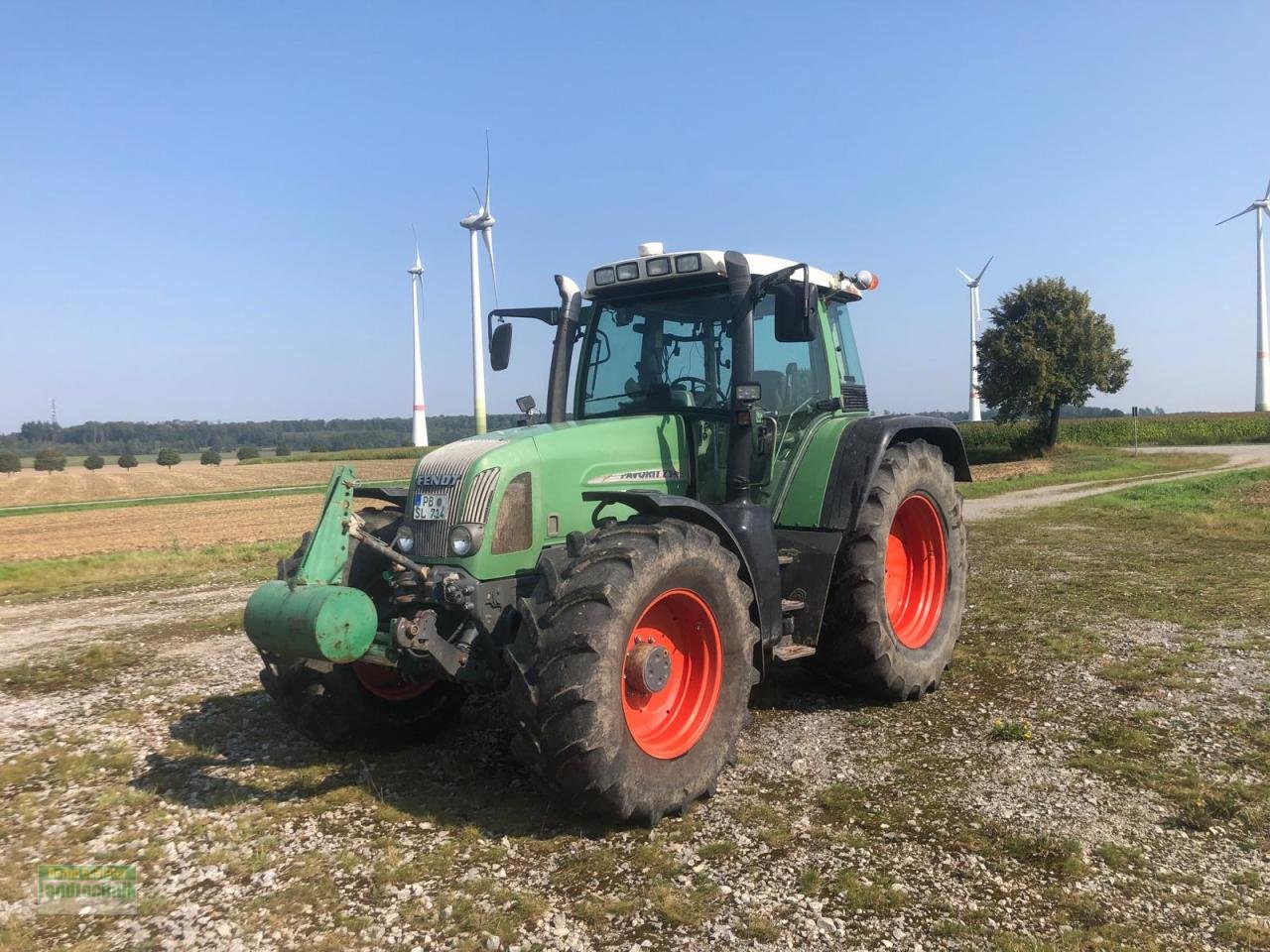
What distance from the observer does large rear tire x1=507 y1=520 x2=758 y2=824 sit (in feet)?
11.3

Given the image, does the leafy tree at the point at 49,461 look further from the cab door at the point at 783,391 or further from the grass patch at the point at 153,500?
the cab door at the point at 783,391

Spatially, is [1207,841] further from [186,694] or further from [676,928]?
[186,694]

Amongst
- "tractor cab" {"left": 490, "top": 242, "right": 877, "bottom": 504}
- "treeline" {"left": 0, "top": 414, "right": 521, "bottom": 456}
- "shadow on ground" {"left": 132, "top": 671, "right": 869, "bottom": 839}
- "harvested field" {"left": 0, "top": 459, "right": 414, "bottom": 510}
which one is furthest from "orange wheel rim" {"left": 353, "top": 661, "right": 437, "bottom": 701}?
"treeline" {"left": 0, "top": 414, "right": 521, "bottom": 456}

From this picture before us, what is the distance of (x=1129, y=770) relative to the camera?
4.26 meters

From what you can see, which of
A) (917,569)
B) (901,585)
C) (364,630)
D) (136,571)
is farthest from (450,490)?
(136,571)

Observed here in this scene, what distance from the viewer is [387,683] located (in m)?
4.77

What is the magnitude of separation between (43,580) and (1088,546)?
562 inches

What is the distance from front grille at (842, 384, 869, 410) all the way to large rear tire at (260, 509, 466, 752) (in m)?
3.13

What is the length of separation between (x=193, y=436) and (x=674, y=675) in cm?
11642

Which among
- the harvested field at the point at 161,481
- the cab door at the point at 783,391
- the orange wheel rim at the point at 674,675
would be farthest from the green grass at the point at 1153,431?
the orange wheel rim at the point at 674,675

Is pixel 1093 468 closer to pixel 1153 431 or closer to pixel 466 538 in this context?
pixel 1153 431

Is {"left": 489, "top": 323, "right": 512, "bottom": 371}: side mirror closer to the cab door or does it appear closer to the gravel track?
the cab door

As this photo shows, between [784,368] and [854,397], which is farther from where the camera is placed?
[854,397]

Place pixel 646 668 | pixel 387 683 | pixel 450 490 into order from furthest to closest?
pixel 387 683 → pixel 450 490 → pixel 646 668
